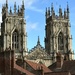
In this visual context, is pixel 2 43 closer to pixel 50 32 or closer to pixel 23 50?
pixel 23 50

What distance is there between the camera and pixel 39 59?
107m

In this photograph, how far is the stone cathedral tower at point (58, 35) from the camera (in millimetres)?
110450

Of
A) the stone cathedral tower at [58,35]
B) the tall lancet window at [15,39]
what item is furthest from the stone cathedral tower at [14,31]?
the stone cathedral tower at [58,35]

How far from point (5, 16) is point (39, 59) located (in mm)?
13543

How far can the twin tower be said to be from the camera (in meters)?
106

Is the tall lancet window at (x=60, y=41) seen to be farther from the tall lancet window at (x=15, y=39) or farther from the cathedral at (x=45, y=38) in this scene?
the tall lancet window at (x=15, y=39)

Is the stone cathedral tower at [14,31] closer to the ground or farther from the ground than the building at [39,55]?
farther from the ground

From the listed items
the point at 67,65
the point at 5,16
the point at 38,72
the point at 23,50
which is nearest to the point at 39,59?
the point at 23,50

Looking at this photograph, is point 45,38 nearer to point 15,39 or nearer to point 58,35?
point 58,35

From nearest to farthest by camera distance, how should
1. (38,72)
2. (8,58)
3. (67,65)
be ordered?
(8,58)
(38,72)
(67,65)

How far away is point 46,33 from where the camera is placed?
11350 cm

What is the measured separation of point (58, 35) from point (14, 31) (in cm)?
1188

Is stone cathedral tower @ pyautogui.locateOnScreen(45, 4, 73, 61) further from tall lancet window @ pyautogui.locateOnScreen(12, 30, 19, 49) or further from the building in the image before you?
tall lancet window @ pyautogui.locateOnScreen(12, 30, 19, 49)

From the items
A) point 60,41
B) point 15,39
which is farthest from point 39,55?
point 60,41
